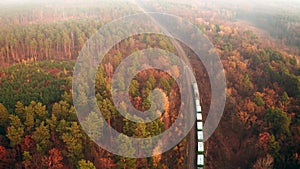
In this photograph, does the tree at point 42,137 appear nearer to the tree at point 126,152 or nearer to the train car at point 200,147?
the tree at point 126,152

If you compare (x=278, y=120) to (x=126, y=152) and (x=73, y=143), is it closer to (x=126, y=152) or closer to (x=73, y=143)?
(x=126, y=152)

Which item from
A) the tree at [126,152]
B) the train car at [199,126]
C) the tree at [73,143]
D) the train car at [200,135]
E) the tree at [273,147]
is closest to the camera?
the tree at [73,143]

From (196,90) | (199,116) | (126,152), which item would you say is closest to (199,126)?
(199,116)

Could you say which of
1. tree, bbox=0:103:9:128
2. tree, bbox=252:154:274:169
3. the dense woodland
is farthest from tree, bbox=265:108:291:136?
tree, bbox=0:103:9:128

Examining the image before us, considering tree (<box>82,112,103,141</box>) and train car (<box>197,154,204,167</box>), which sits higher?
tree (<box>82,112,103,141</box>)

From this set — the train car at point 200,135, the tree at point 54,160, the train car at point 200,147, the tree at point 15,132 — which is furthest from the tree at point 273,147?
the tree at point 15,132

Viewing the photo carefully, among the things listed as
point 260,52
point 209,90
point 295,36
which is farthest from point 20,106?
point 295,36

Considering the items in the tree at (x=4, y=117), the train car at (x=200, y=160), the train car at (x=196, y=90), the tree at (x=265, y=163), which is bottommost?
the train car at (x=200, y=160)

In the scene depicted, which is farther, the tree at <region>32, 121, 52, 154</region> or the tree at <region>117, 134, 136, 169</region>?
the tree at <region>117, 134, 136, 169</region>

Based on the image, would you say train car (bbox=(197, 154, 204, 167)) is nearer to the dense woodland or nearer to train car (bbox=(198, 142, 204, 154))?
train car (bbox=(198, 142, 204, 154))
